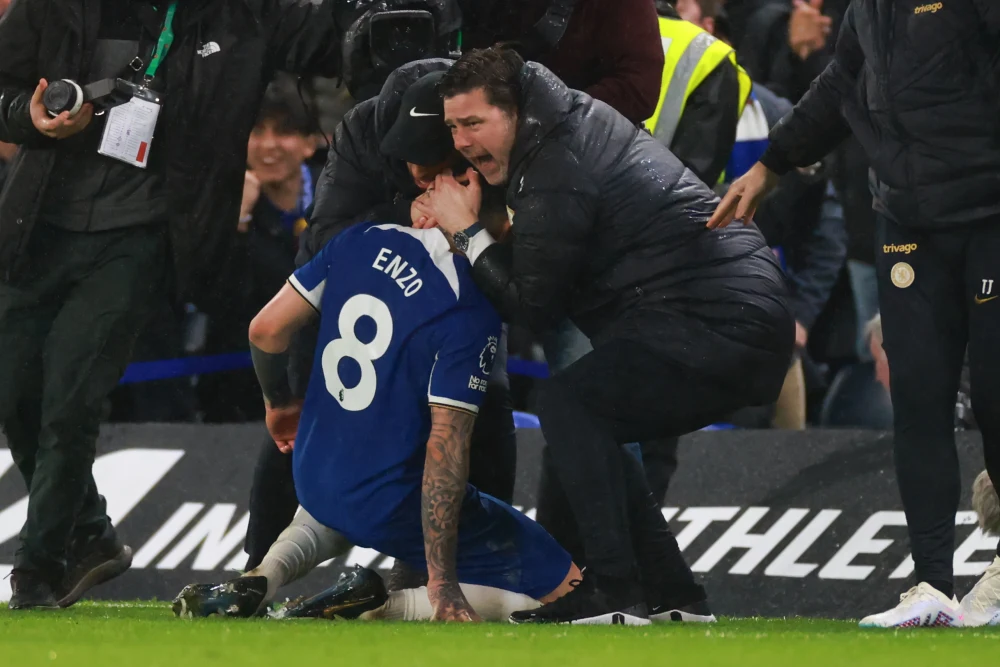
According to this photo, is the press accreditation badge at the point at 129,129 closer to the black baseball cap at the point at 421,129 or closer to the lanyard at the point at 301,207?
the black baseball cap at the point at 421,129

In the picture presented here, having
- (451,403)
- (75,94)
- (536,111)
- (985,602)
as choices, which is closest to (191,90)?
(75,94)

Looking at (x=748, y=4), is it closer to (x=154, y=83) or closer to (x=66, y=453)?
(x=154, y=83)

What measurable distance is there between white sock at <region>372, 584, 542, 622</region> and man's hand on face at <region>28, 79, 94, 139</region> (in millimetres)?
1670

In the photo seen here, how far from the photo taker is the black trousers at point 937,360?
14.5 ft

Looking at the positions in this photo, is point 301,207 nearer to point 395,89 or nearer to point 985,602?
point 395,89

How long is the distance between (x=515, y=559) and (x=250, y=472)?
192cm

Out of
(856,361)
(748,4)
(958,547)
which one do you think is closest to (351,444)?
(958,547)

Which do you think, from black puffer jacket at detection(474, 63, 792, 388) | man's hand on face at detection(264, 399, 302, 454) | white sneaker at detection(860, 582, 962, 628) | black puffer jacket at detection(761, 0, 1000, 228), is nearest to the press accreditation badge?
man's hand on face at detection(264, 399, 302, 454)

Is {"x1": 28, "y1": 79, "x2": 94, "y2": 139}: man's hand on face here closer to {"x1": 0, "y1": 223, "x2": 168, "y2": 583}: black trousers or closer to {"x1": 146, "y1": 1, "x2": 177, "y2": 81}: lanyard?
{"x1": 146, "y1": 1, "x2": 177, "y2": 81}: lanyard

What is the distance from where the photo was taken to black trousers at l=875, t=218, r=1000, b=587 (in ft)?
14.5

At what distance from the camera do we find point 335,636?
388cm

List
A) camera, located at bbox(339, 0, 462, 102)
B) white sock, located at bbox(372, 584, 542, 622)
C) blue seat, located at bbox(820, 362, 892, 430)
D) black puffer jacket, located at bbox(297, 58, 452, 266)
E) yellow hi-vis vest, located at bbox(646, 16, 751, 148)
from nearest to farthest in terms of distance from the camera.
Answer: white sock, located at bbox(372, 584, 542, 622) < black puffer jacket, located at bbox(297, 58, 452, 266) < camera, located at bbox(339, 0, 462, 102) < yellow hi-vis vest, located at bbox(646, 16, 751, 148) < blue seat, located at bbox(820, 362, 892, 430)

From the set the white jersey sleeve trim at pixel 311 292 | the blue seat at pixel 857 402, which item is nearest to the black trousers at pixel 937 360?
the white jersey sleeve trim at pixel 311 292

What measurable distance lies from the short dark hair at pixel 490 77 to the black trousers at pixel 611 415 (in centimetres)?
70
